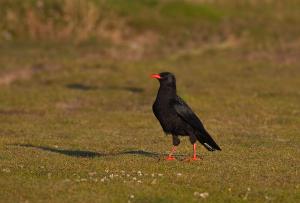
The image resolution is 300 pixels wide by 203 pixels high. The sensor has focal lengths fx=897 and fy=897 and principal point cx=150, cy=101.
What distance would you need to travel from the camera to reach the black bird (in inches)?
475

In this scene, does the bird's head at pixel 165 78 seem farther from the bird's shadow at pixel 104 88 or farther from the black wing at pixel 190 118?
the bird's shadow at pixel 104 88

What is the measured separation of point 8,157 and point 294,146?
15.1ft

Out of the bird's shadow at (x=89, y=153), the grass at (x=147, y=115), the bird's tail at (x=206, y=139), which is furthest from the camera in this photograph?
the bird's shadow at (x=89, y=153)

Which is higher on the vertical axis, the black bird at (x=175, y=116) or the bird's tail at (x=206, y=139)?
the black bird at (x=175, y=116)

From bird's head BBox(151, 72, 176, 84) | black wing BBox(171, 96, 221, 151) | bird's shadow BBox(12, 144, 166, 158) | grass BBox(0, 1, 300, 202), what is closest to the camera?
grass BBox(0, 1, 300, 202)

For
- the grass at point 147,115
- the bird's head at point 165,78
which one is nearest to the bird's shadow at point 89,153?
the grass at point 147,115

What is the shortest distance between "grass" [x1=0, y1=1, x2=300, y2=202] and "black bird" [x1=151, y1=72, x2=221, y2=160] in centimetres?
43

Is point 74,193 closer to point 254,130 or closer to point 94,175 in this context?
point 94,175

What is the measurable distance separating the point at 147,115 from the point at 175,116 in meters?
5.94

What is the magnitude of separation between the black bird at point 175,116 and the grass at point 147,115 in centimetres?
43

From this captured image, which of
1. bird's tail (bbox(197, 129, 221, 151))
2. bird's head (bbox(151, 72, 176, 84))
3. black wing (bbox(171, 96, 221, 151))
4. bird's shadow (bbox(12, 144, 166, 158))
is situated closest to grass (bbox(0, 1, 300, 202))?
bird's shadow (bbox(12, 144, 166, 158))

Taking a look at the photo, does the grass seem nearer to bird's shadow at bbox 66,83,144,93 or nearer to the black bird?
bird's shadow at bbox 66,83,144,93

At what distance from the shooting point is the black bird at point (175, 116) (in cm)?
1206

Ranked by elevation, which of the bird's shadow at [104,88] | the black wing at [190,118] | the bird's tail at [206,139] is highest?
the black wing at [190,118]
